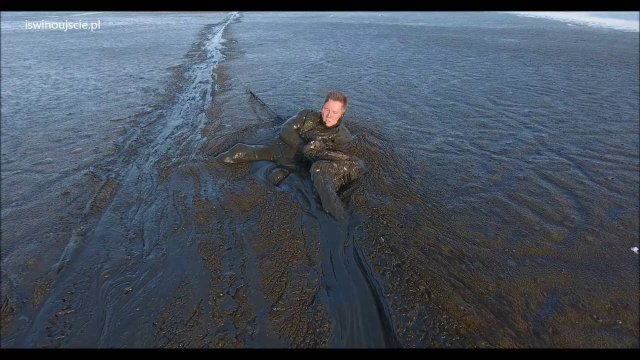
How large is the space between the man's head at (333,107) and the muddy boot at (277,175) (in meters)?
1.05

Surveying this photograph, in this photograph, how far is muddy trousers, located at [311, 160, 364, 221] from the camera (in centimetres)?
452

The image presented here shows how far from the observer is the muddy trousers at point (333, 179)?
4516 millimetres

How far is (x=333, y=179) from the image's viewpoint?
4918 mm

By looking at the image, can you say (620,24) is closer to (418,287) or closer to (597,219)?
(597,219)

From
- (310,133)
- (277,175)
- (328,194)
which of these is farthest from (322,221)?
(310,133)

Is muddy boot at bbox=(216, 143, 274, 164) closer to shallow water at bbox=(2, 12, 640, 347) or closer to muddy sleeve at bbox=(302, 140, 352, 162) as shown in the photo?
shallow water at bbox=(2, 12, 640, 347)

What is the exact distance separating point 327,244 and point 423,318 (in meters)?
1.31

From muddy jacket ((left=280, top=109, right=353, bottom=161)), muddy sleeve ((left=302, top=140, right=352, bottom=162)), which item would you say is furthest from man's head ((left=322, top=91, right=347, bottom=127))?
muddy sleeve ((left=302, top=140, right=352, bottom=162))

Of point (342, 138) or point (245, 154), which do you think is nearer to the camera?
point (245, 154)

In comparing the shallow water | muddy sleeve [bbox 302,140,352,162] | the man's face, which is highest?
the man's face

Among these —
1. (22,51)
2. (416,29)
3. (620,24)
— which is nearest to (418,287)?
(22,51)

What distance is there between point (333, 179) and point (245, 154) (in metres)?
1.62

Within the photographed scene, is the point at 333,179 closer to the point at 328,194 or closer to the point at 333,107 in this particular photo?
the point at 328,194

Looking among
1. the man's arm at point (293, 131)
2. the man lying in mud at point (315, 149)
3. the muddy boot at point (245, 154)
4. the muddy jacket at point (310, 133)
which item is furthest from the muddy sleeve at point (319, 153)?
the muddy boot at point (245, 154)
